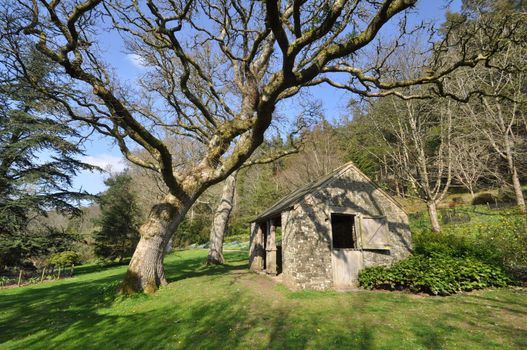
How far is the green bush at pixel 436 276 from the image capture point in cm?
955

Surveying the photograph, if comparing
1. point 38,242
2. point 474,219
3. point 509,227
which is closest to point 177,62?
point 38,242

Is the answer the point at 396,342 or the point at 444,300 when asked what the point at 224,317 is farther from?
the point at 444,300

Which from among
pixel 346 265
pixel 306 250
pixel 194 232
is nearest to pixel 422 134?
pixel 346 265

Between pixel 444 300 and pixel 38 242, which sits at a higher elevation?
pixel 38 242

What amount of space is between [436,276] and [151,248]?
A: 33.6 feet

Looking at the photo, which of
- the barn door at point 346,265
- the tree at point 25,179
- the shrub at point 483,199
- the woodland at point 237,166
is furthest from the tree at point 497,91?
the tree at point 25,179

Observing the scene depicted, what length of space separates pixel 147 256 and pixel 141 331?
11.2ft

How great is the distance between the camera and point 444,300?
8562 mm

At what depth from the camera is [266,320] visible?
7.00m

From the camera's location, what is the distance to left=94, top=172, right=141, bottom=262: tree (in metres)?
25.1

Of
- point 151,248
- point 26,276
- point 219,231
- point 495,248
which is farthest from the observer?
point 26,276

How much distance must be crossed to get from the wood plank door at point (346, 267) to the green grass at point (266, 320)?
91 centimetres

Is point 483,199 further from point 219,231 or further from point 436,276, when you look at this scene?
point 219,231

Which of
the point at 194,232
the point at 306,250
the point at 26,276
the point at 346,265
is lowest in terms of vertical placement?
the point at 26,276
